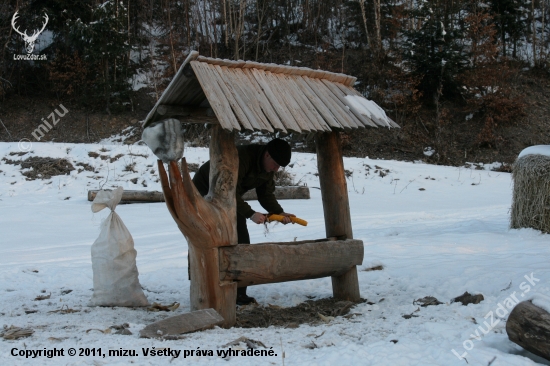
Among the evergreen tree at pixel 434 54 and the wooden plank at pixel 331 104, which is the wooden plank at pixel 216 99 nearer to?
the wooden plank at pixel 331 104

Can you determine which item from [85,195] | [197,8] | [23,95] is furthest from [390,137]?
[23,95]

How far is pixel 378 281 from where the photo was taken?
5.84m

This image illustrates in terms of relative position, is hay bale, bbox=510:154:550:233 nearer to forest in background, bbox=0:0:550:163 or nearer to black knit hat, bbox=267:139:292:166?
black knit hat, bbox=267:139:292:166

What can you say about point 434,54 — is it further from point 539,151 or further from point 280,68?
point 280,68

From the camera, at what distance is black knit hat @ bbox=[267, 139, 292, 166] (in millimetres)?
4867

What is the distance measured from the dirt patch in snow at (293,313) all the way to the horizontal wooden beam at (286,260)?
30 cm

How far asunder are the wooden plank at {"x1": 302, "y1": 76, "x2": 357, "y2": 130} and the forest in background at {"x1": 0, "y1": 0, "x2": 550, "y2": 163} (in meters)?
14.5

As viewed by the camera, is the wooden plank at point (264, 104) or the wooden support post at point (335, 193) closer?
the wooden plank at point (264, 104)

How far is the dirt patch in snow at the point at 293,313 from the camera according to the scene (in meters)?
4.53

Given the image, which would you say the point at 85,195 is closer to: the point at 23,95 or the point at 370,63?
the point at 23,95

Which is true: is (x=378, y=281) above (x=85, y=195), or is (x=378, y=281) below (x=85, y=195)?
below

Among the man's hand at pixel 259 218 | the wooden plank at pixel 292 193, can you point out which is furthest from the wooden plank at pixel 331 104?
the wooden plank at pixel 292 193

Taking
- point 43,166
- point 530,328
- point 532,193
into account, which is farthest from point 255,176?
point 43,166

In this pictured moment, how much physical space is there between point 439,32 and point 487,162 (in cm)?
503
